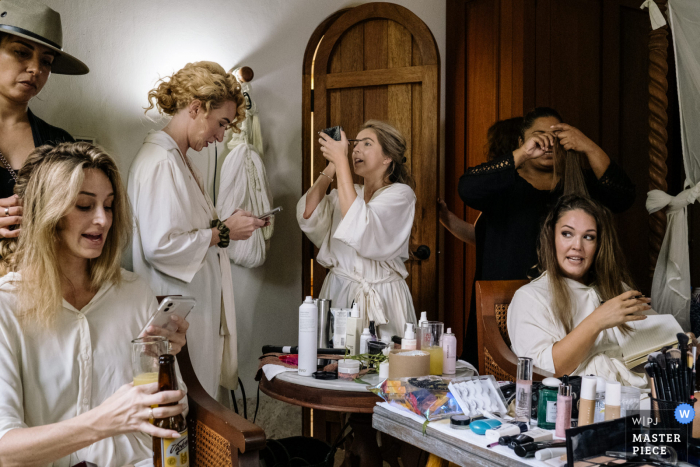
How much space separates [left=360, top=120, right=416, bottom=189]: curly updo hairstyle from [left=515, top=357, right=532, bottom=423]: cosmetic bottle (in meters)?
1.60

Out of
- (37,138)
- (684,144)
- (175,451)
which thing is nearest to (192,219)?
(37,138)

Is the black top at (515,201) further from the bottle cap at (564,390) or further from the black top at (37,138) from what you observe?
the black top at (37,138)

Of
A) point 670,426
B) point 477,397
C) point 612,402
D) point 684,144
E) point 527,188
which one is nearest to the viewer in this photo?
point 670,426

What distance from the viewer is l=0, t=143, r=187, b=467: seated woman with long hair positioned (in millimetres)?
1325

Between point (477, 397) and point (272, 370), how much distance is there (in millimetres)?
813

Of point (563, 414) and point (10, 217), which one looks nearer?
point (563, 414)

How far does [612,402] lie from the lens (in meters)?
1.37

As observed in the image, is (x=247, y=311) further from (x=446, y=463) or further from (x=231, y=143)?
(x=446, y=463)

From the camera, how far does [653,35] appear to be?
2.95 m

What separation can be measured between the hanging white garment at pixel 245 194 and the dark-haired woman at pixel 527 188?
3.42ft

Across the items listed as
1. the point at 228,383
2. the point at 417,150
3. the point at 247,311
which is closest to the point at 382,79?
the point at 417,150

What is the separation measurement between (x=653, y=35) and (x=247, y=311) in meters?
2.43

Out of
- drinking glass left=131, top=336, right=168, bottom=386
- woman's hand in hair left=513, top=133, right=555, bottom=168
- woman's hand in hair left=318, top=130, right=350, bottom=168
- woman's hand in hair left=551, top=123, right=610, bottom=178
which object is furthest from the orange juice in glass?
woman's hand in hair left=551, top=123, right=610, bottom=178

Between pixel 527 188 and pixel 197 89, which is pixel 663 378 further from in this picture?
pixel 197 89
